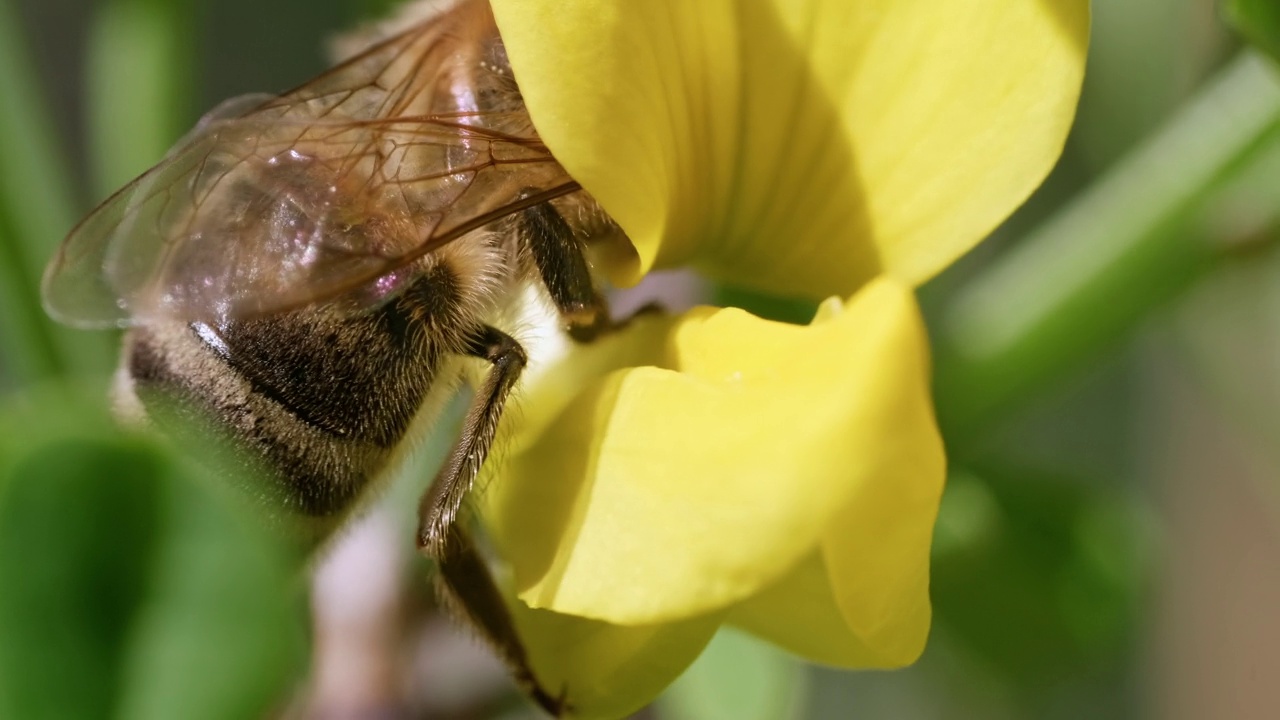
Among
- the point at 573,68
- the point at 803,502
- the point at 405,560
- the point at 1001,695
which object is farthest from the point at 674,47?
the point at 1001,695

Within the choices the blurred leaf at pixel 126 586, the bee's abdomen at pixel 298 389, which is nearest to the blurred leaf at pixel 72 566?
the blurred leaf at pixel 126 586

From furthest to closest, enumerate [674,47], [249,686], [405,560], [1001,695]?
[1001,695], [405,560], [674,47], [249,686]

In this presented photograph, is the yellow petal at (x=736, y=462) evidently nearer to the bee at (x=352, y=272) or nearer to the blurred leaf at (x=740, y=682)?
the bee at (x=352, y=272)

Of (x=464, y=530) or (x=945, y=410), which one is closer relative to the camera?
(x=464, y=530)

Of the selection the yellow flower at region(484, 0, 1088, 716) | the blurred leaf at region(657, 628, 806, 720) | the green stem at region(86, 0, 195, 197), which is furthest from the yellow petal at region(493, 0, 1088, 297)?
the green stem at region(86, 0, 195, 197)

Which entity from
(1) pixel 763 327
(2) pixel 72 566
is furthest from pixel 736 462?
(2) pixel 72 566

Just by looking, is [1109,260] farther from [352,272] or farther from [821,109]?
[352,272]

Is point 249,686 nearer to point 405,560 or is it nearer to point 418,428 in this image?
point 418,428
